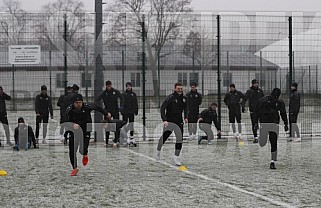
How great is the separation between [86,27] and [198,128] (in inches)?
189

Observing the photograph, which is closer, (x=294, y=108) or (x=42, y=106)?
(x=42, y=106)

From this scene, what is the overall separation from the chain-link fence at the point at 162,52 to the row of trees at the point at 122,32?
0.03 m

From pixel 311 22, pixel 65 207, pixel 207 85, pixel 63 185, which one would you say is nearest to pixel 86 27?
pixel 207 85

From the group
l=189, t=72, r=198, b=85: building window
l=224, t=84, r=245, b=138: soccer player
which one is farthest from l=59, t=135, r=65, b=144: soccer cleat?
l=224, t=84, r=245, b=138: soccer player

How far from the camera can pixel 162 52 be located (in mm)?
19984

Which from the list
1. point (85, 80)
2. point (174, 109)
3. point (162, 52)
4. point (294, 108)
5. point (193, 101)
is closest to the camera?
point (174, 109)

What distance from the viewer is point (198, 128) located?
18484 millimetres

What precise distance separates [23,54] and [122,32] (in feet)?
10.5

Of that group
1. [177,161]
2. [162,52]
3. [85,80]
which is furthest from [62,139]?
[177,161]

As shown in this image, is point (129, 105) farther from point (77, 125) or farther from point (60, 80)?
point (77, 125)

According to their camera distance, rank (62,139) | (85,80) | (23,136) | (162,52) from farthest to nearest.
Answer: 1. (162,52)
2. (85,80)
3. (62,139)
4. (23,136)

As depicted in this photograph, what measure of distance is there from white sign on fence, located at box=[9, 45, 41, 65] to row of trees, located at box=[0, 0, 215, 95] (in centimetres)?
20

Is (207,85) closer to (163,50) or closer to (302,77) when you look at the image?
(163,50)

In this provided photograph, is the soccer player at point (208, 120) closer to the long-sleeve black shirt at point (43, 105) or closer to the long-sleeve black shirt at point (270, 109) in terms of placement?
the long-sleeve black shirt at point (43, 105)
